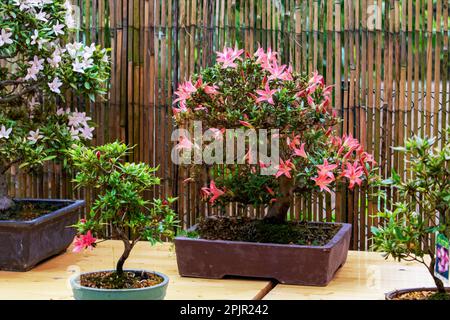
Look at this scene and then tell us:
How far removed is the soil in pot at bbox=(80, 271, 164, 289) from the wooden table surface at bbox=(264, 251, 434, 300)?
1.56 feet

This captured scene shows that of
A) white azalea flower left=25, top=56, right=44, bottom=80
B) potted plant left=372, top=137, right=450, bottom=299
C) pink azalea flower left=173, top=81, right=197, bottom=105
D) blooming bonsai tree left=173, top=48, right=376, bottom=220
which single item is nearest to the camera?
potted plant left=372, top=137, right=450, bottom=299

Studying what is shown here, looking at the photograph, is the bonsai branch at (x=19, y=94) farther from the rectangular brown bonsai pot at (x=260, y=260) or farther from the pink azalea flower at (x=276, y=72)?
the pink azalea flower at (x=276, y=72)

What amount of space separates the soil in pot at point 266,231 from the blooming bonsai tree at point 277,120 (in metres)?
0.10

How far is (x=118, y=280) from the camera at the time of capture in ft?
8.83

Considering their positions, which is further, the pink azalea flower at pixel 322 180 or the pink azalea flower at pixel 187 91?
the pink azalea flower at pixel 187 91

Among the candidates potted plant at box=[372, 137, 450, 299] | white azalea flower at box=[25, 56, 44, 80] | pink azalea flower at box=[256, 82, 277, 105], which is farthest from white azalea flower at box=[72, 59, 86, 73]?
potted plant at box=[372, 137, 450, 299]

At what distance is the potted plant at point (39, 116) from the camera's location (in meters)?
3.32

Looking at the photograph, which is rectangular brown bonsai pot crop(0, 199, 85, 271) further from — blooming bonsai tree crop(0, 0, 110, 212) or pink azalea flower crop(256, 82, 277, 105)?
pink azalea flower crop(256, 82, 277, 105)

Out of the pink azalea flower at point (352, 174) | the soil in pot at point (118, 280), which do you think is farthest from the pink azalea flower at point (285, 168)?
the soil in pot at point (118, 280)

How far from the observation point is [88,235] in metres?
2.69

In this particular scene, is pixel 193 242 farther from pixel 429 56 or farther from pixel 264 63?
pixel 429 56

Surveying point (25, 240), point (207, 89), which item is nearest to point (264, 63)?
point (207, 89)

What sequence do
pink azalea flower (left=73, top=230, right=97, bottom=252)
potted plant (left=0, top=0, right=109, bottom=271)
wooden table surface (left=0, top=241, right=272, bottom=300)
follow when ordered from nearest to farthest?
1. pink azalea flower (left=73, top=230, right=97, bottom=252)
2. wooden table surface (left=0, top=241, right=272, bottom=300)
3. potted plant (left=0, top=0, right=109, bottom=271)

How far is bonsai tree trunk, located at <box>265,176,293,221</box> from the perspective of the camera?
128 inches
